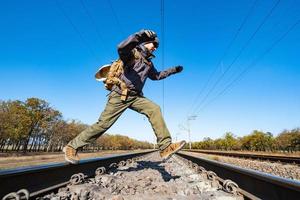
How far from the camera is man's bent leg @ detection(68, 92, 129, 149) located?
3377mm

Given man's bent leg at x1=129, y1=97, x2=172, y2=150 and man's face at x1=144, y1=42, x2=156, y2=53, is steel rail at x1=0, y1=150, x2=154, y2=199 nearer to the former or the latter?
man's bent leg at x1=129, y1=97, x2=172, y2=150

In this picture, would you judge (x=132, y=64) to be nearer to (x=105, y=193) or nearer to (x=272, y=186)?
(x=105, y=193)

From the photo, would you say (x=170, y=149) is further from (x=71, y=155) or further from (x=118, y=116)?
(x=71, y=155)

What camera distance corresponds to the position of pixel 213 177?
3182mm

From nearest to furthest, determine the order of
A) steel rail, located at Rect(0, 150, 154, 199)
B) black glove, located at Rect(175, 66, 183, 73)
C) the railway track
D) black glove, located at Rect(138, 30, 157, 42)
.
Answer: the railway track → steel rail, located at Rect(0, 150, 154, 199) → black glove, located at Rect(138, 30, 157, 42) → black glove, located at Rect(175, 66, 183, 73)

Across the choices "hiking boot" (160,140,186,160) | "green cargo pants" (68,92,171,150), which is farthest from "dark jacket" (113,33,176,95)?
"hiking boot" (160,140,186,160)

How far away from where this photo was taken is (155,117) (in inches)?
134

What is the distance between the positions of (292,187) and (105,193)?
1772mm

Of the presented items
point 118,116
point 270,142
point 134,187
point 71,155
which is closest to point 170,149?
point 134,187

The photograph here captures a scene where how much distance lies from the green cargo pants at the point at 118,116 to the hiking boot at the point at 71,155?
6 cm

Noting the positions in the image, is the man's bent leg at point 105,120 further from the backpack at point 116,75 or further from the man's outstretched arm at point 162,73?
the man's outstretched arm at point 162,73

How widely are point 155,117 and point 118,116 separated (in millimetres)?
550

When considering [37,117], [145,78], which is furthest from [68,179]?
[37,117]

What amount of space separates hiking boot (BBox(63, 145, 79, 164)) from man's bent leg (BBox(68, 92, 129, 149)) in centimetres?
6
